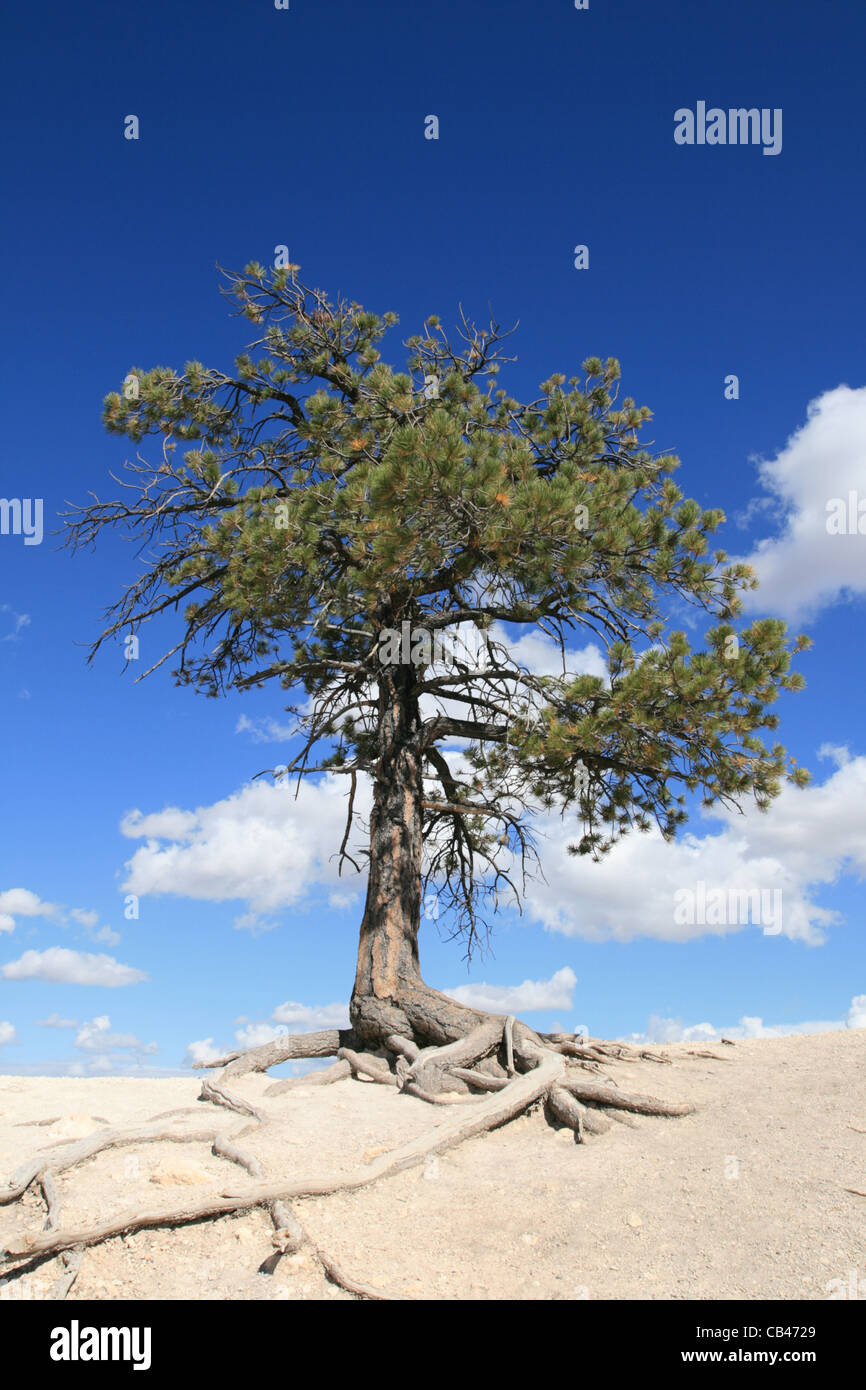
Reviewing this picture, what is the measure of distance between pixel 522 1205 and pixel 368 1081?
3.55m

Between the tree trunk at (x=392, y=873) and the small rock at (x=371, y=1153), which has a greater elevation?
the tree trunk at (x=392, y=873)

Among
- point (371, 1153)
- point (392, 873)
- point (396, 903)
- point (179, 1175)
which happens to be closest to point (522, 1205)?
point (371, 1153)

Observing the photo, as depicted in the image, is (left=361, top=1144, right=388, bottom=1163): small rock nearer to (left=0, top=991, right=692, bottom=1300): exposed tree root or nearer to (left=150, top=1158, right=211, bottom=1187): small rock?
(left=0, top=991, right=692, bottom=1300): exposed tree root

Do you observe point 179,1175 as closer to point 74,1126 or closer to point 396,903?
point 74,1126

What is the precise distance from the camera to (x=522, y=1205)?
20.1ft

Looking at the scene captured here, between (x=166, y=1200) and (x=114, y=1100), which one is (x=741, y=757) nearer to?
(x=166, y=1200)

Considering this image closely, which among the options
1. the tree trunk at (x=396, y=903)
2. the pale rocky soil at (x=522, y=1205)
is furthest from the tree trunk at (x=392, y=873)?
the pale rocky soil at (x=522, y=1205)

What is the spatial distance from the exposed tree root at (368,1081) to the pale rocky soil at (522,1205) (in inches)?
4.0

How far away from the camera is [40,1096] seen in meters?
9.98

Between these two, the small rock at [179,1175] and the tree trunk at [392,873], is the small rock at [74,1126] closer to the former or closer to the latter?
the small rock at [179,1175]

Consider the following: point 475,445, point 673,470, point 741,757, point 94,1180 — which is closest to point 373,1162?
point 94,1180

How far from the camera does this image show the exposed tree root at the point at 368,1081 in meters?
5.72
